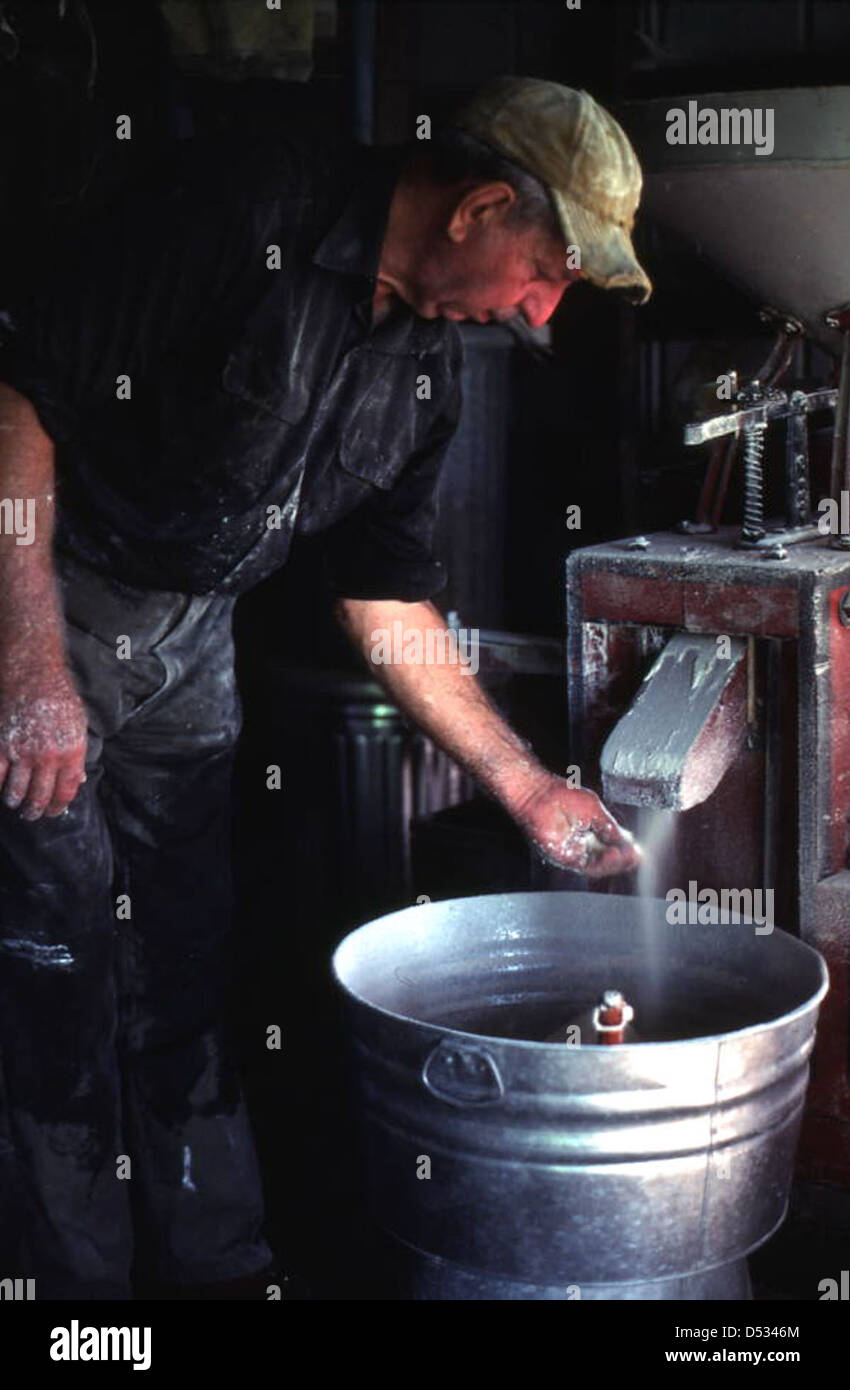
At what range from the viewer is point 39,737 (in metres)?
2.47

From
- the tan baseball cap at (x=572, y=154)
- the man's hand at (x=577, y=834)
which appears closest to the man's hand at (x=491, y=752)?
the man's hand at (x=577, y=834)

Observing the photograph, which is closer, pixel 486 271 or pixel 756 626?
pixel 486 271

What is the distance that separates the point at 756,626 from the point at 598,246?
2.42ft

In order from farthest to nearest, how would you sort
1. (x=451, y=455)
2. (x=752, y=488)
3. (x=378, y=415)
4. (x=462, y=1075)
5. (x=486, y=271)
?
(x=451, y=455), (x=752, y=488), (x=378, y=415), (x=486, y=271), (x=462, y=1075)

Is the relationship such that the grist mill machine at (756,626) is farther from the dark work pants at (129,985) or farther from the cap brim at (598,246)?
the dark work pants at (129,985)

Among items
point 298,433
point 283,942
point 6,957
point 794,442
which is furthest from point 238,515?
point 283,942

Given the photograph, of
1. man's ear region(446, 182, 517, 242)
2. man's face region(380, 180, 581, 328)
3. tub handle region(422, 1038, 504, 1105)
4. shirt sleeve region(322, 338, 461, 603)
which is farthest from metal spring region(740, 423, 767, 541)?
tub handle region(422, 1038, 504, 1105)

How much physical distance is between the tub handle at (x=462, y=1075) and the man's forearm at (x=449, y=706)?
2.08 feet

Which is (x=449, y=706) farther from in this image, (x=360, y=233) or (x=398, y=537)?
(x=360, y=233)

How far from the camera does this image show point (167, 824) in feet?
9.73

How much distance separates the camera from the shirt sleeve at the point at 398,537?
9.21 ft

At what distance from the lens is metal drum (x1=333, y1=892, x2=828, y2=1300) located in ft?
7.45

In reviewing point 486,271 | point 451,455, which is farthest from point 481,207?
point 451,455

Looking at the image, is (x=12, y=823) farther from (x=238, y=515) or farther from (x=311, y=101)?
(x=311, y=101)
